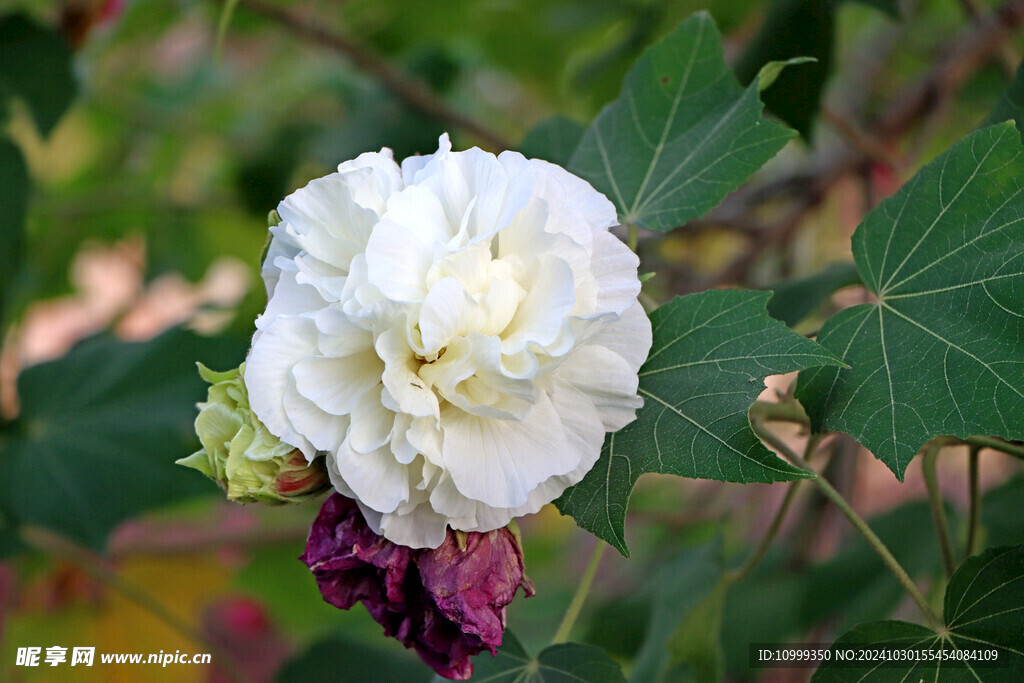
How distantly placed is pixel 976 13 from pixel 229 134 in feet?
4.10

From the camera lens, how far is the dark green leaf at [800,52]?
0.70m

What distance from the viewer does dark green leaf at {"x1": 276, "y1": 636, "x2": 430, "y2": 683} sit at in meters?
0.78

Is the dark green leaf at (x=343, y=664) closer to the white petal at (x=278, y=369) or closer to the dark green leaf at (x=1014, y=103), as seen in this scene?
the white petal at (x=278, y=369)

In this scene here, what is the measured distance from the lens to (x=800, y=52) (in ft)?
2.33

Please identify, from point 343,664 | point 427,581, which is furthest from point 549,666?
point 343,664

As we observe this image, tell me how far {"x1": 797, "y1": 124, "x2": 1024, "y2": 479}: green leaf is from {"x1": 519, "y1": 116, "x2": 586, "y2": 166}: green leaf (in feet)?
0.86

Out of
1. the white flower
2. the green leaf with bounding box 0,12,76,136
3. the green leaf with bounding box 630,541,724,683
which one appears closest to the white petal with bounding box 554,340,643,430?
the white flower

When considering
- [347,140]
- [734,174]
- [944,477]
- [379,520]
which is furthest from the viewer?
[944,477]

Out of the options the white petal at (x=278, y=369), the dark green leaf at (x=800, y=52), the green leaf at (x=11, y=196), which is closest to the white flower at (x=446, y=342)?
the white petal at (x=278, y=369)

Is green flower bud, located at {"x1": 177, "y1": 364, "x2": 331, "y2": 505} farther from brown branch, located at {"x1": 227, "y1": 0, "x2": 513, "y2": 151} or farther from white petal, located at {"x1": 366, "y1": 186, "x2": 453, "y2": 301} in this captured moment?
brown branch, located at {"x1": 227, "y1": 0, "x2": 513, "y2": 151}

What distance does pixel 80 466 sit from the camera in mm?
811

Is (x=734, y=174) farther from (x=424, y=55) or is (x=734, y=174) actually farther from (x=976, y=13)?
(x=424, y=55)

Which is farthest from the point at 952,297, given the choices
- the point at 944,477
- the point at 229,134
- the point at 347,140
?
the point at 944,477

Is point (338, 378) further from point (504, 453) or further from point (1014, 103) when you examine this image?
point (1014, 103)
